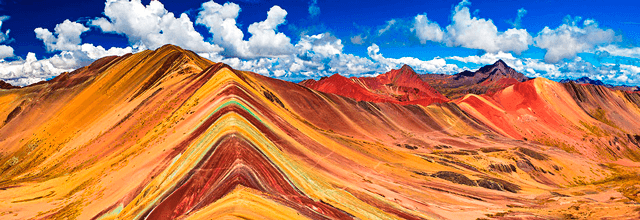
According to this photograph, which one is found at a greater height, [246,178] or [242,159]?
[242,159]

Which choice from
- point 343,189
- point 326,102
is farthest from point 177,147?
point 326,102

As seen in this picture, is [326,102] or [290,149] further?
[326,102]

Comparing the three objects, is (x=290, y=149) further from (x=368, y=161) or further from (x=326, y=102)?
(x=326, y=102)

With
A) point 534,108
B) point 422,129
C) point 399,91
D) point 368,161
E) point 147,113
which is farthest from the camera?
point 399,91

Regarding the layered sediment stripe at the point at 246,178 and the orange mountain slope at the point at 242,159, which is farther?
the orange mountain slope at the point at 242,159

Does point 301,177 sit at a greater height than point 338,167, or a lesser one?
lesser

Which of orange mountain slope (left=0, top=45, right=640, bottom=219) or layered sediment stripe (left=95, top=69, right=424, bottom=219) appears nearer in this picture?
layered sediment stripe (left=95, top=69, right=424, bottom=219)

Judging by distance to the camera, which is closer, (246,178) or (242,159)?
(246,178)

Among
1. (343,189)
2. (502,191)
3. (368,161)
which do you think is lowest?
(343,189)
